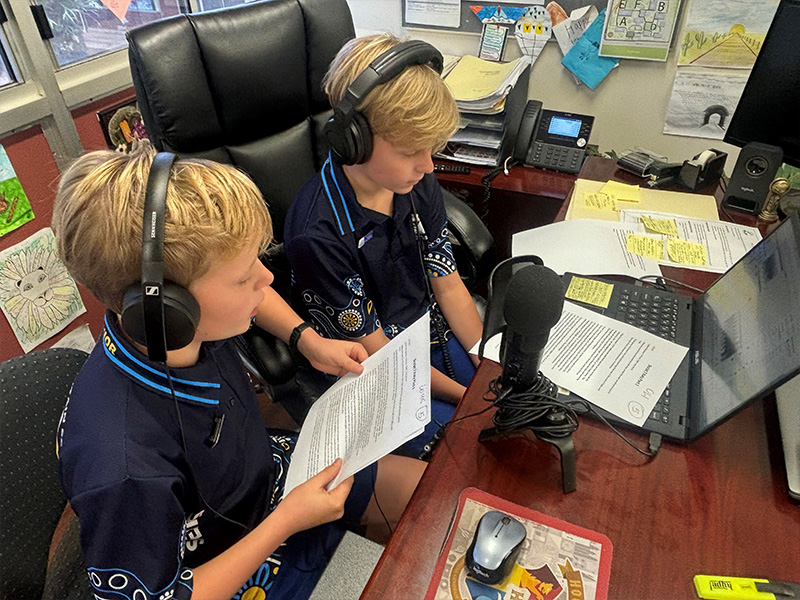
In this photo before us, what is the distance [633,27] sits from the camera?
1.50m

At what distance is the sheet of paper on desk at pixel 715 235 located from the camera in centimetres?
104

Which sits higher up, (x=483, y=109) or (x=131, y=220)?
(x=131, y=220)

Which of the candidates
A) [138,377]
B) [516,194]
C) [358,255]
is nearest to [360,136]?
[358,255]

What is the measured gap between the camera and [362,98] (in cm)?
81

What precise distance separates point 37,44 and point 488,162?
3.87 ft

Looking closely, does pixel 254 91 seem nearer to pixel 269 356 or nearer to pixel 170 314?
pixel 269 356

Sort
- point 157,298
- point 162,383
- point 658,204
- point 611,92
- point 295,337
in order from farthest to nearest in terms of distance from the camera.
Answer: point 611,92, point 658,204, point 295,337, point 162,383, point 157,298

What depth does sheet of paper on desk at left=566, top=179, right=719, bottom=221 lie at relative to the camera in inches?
46.5

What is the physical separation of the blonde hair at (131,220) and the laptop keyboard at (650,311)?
632mm

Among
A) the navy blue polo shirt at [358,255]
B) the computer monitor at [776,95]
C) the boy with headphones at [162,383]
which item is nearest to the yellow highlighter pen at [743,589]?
the boy with headphones at [162,383]

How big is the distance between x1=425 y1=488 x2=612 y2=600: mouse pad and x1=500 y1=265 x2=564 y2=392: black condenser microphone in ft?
0.64

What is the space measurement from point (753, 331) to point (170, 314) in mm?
705

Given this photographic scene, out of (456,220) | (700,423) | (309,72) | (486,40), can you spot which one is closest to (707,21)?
(486,40)

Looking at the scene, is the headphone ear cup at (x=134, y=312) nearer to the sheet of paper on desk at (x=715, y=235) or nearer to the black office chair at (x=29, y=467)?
the black office chair at (x=29, y=467)
